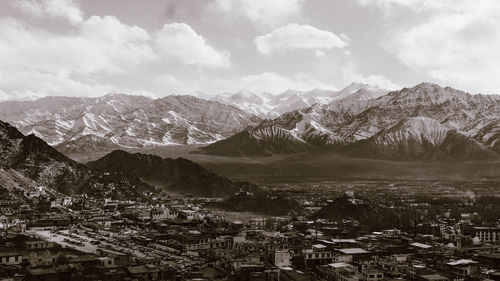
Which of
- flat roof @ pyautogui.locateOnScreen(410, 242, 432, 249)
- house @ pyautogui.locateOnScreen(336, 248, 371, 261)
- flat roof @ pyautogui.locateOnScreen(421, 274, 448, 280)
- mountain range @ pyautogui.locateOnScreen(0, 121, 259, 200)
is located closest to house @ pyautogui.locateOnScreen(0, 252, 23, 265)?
house @ pyautogui.locateOnScreen(336, 248, 371, 261)

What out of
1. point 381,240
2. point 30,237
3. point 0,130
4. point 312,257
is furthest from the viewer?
point 0,130

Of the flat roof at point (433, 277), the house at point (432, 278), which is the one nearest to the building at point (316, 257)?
the house at point (432, 278)

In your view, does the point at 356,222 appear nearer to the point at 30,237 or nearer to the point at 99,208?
the point at 99,208

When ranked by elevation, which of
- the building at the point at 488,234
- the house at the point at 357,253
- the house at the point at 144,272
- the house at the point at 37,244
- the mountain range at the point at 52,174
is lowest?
the house at the point at 144,272

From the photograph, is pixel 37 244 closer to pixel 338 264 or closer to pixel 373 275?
pixel 338 264

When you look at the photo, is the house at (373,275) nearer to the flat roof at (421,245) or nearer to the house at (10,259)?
the flat roof at (421,245)

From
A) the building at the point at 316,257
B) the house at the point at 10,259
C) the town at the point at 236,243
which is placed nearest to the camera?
the town at the point at 236,243

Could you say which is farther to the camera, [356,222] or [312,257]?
[356,222]

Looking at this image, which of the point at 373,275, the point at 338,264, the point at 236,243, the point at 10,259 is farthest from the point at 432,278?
the point at 10,259

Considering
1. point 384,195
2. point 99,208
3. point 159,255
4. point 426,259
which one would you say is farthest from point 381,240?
point 384,195
